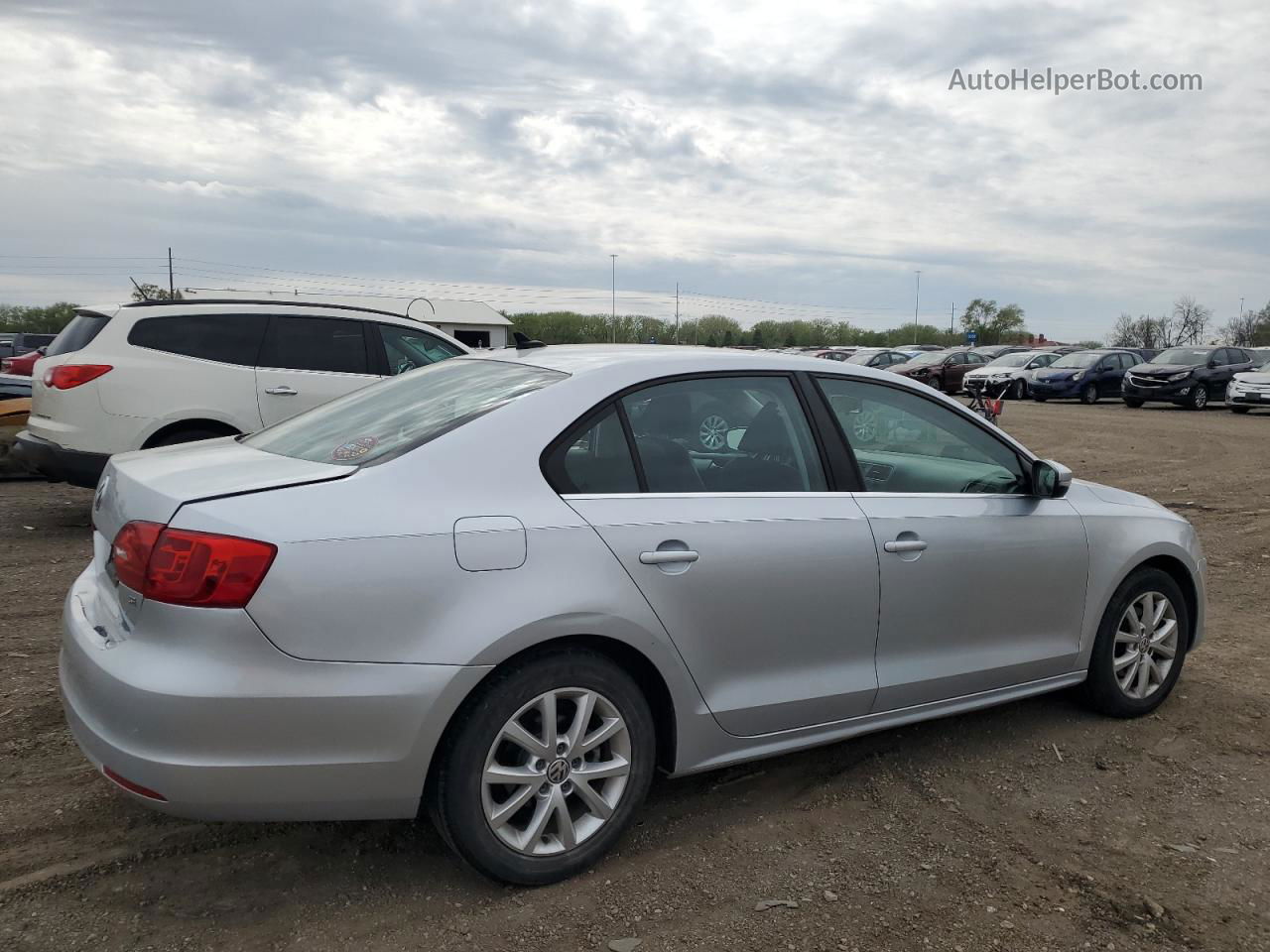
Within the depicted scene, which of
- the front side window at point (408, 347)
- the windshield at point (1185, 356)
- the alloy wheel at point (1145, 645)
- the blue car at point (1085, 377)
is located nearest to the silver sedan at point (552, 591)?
the alloy wheel at point (1145, 645)

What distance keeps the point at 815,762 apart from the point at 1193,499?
27.3ft


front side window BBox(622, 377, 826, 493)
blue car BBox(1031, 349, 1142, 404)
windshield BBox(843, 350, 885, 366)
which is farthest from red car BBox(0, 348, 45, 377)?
windshield BBox(843, 350, 885, 366)

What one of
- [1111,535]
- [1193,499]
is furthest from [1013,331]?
[1111,535]

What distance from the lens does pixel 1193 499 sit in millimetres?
10469

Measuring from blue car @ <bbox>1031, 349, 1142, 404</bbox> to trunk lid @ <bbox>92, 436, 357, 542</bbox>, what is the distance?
2969cm

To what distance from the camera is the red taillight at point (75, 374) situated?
757cm

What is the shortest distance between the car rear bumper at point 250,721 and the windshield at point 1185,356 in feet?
94.2

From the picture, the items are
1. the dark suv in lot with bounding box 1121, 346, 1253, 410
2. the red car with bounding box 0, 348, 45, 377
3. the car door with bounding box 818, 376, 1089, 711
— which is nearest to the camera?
the car door with bounding box 818, 376, 1089, 711

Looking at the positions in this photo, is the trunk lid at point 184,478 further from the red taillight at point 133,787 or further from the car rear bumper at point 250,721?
the red taillight at point 133,787

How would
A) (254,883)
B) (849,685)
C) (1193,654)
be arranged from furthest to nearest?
(1193,654) → (849,685) → (254,883)

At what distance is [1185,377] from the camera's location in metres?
26.3

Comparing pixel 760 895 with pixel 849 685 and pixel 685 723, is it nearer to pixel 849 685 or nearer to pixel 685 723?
pixel 685 723

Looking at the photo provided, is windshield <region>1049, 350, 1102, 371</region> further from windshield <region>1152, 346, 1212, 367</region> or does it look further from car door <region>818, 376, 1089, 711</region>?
car door <region>818, 376, 1089, 711</region>

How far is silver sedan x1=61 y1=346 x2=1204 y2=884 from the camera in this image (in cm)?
258
